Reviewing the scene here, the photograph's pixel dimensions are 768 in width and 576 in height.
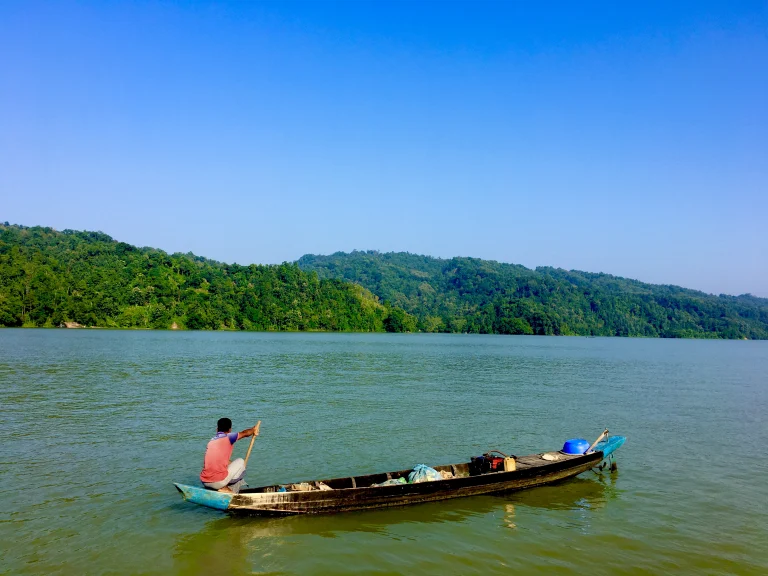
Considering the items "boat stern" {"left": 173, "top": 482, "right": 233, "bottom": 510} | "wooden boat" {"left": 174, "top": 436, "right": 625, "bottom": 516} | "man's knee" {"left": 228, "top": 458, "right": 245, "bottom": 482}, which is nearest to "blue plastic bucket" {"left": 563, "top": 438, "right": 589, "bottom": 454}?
"wooden boat" {"left": 174, "top": 436, "right": 625, "bottom": 516}

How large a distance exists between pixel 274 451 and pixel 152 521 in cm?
700

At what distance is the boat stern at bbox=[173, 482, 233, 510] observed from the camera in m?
12.5

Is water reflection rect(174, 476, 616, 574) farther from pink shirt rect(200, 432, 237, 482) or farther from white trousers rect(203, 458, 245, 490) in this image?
pink shirt rect(200, 432, 237, 482)

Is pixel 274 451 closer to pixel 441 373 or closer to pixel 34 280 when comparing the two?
pixel 441 373

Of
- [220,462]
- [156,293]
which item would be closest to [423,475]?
[220,462]

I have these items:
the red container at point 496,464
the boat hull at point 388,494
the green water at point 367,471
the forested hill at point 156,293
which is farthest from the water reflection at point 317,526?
the forested hill at point 156,293

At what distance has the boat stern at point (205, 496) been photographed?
12500 millimetres

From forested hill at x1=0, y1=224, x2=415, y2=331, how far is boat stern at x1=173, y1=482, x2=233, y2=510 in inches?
4888

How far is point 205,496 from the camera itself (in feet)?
41.3

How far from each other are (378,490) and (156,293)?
141 m

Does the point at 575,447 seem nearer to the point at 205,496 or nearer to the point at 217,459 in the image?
the point at 217,459

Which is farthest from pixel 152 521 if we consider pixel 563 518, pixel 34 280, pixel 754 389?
pixel 34 280

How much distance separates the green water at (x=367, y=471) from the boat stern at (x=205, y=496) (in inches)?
24.0

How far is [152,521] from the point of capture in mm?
12820
